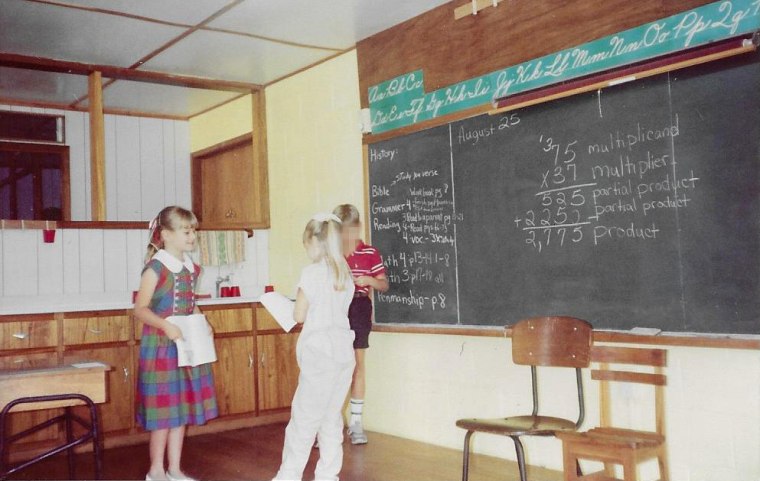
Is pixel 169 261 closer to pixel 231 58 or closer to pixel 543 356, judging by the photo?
pixel 543 356

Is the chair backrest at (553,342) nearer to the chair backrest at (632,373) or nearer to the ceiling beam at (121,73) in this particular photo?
the chair backrest at (632,373)

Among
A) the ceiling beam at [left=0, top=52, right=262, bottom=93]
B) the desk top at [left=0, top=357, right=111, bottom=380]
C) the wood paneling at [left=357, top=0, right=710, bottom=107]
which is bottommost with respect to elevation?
the desk top at [left=0, top=357, right=111, bottom=380]

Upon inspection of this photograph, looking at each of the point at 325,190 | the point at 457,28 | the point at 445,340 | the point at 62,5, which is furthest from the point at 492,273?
the point at 62,5

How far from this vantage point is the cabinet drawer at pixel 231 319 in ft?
16.1

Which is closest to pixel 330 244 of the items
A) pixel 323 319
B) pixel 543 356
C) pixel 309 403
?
pixel 323 319

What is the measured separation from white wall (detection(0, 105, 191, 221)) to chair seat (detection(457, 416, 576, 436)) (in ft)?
14.3

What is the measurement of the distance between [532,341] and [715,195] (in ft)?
3.15

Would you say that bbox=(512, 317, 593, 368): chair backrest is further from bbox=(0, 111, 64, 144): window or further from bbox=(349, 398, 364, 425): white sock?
bbox=(0, 111, 64, 144): window

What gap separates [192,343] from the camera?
3270 mm

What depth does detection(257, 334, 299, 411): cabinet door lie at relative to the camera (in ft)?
16.7

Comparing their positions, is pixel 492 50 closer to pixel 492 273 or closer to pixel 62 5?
pixel 492 273

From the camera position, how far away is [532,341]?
10.4 ft

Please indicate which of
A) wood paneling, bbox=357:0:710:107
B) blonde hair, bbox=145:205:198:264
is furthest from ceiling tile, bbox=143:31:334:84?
blonde hair, bbox=145:205:198:264

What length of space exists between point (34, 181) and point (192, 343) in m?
3.57
